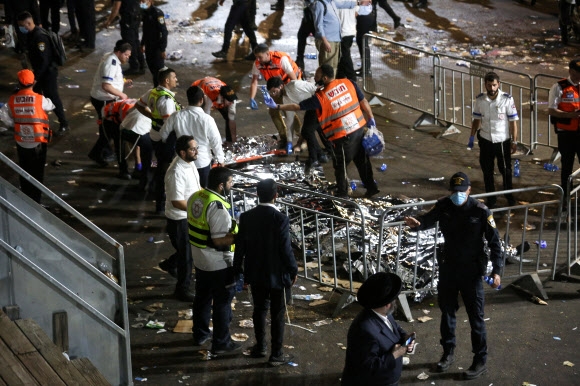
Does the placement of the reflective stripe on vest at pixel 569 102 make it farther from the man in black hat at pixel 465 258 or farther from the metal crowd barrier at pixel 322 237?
the man in black hat at pixel 465 258

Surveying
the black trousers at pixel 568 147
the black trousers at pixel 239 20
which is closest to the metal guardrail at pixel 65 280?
the black trousers at pixel 568 147

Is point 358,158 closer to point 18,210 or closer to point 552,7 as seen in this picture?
point 18,210

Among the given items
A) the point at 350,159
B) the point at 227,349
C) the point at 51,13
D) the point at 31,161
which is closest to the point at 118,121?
the point at 31,161

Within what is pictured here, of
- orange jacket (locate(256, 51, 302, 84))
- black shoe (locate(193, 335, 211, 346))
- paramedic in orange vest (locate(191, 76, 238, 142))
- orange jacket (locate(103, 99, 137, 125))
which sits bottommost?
black shoe (locate(193, 335, 211, 346))

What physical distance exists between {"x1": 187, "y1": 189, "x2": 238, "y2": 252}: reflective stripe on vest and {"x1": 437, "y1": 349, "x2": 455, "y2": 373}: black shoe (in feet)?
6.64

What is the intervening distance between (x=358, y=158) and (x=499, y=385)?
14.4ft

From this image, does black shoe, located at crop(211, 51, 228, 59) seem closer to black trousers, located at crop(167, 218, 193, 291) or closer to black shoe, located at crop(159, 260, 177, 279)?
black shoe, located at crop(159, 260, 177, 279)

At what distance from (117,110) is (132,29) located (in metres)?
4.81

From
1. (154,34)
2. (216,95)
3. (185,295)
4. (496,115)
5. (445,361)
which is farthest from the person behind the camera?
(154,34)

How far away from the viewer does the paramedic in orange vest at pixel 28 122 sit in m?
10.8

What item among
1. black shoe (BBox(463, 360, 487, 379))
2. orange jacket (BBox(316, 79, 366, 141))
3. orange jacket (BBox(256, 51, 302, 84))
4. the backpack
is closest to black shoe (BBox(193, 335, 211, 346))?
black shoe (BBox(463, 360, 487, 379))

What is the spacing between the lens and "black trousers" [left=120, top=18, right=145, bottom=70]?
1628cm

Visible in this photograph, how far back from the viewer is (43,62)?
13438 mm

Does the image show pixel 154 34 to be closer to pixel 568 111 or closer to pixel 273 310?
pixel 568 111
